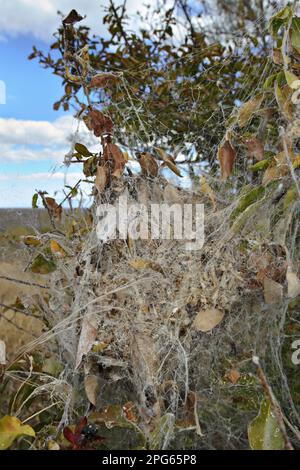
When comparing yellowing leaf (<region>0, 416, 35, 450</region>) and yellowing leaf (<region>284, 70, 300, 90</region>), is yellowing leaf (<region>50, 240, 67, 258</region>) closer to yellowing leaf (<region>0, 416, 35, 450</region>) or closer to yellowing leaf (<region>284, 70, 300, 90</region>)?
yellowing leaf (<region>0, 416, 35, 450</region>)

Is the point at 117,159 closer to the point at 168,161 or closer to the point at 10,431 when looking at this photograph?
the point at 168,161

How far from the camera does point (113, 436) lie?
1261 millimetres

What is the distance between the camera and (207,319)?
0.84 m

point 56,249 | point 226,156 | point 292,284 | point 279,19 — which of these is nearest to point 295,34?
point 279,19

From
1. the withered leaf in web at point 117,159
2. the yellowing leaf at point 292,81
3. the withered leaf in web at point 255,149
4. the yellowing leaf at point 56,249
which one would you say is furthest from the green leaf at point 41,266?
the yellowing leaf at point 292,81

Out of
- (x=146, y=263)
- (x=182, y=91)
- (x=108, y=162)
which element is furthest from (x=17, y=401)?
(x=182, y=91)

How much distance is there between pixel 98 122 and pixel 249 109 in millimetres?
296

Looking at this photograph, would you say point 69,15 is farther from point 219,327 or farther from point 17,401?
point 17,401

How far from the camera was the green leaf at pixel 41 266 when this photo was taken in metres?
1.10

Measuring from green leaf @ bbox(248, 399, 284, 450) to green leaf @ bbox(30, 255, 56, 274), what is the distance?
0.55m

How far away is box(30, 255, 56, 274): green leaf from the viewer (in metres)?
1.10

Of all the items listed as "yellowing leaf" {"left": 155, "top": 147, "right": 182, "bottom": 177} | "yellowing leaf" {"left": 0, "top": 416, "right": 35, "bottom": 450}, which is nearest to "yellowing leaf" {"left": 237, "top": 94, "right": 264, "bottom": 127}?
"yellowing leaf" {"left": 155, "top": 147, "right": 182, "bottom": 177}

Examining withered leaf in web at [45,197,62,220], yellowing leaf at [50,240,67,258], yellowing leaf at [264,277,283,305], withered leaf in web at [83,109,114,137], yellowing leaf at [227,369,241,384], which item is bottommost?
yellowing leaf at [227,369,241,384]

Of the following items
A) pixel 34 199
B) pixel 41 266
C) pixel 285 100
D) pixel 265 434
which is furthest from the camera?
pixel 34 199
